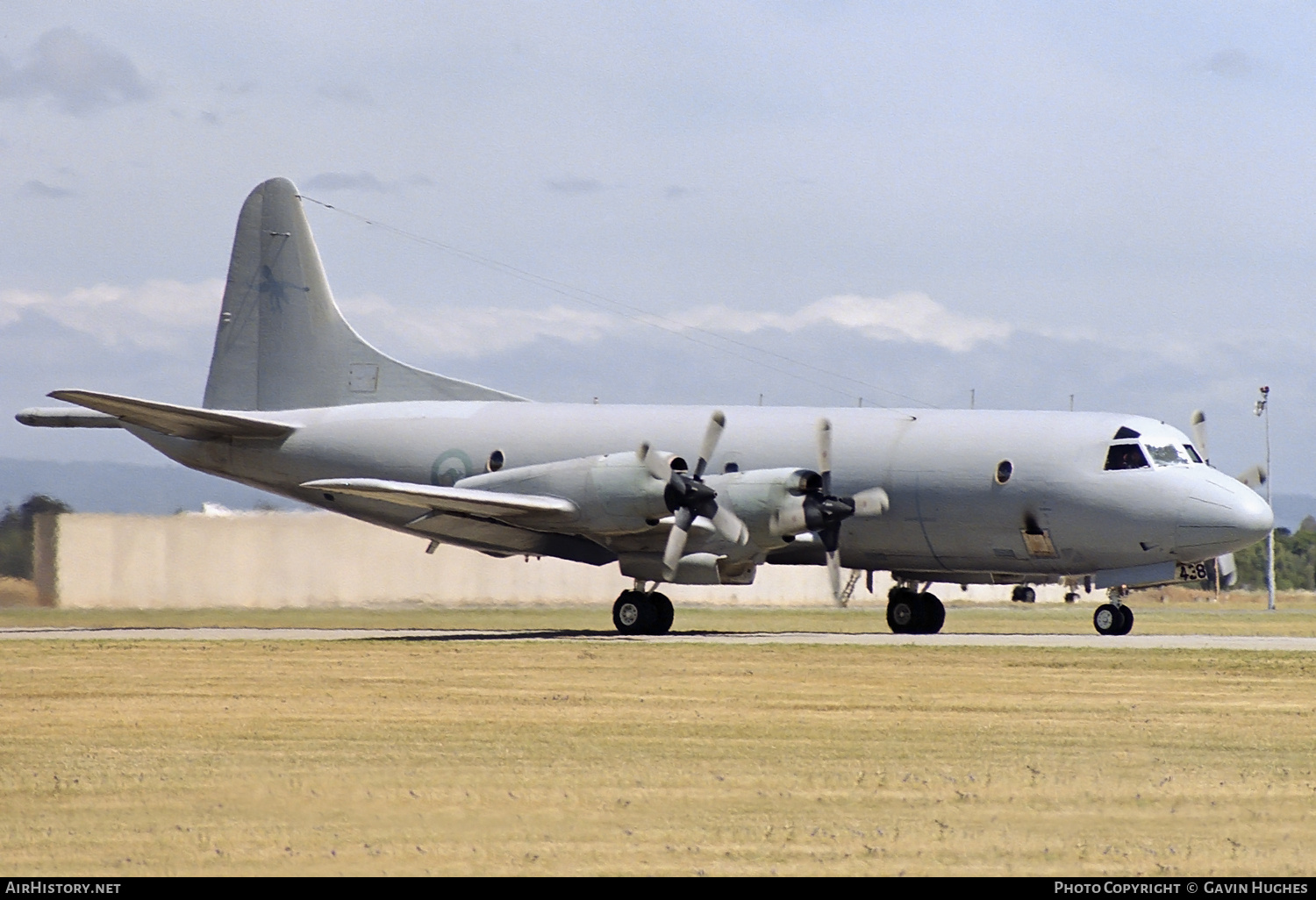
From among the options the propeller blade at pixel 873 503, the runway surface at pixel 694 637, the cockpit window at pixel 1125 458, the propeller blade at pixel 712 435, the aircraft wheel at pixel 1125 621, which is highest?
the propeller blade at pixel 712 435

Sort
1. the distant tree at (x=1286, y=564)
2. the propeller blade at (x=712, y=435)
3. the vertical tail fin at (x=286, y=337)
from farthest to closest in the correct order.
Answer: the distant tree at (x=1286, y=564) < the vertical tail fin at (x=286, y=337) < the propeller blade at (x=712, y=435)

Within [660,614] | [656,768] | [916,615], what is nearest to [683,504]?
[660,614]

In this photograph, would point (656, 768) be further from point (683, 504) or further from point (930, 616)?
point (930, 616)

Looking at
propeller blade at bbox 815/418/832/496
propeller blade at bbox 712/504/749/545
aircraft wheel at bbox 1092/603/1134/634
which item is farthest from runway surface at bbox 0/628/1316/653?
propeller blade at bbox 815/418/832/496

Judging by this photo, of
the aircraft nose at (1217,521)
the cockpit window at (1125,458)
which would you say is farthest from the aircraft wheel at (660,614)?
the aircraft nose at (1217,521)

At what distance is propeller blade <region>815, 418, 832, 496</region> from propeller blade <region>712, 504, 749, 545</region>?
1.85 meters

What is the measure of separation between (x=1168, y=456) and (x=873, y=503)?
5.46 meters

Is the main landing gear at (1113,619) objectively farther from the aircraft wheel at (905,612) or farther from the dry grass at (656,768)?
the dry grass at (656,768)

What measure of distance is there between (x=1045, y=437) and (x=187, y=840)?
2399 centimetres

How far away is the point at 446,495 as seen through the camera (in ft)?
106

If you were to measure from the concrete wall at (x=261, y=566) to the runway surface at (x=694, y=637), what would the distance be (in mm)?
3018

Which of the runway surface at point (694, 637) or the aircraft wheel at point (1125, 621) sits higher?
the aircraft wheel at point (1125, 621)

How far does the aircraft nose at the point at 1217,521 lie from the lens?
3050 cm

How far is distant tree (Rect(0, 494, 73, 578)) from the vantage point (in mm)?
37438
